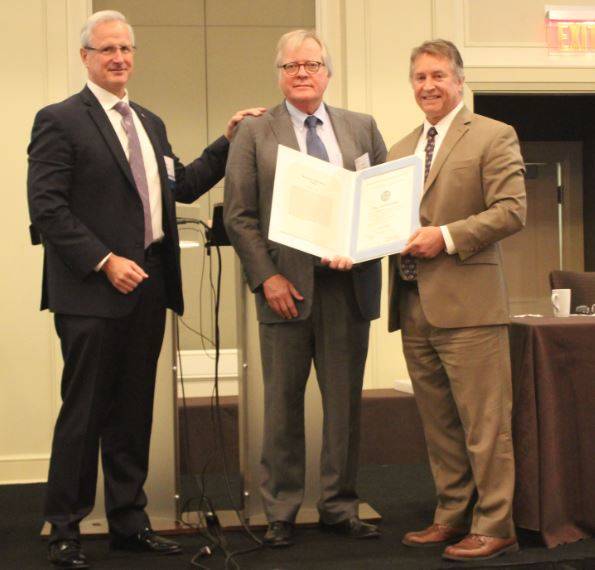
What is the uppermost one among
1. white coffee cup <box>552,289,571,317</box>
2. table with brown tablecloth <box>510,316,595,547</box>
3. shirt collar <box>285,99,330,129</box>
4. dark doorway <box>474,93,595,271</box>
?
dark doorway <box>474,93,595,271</box>

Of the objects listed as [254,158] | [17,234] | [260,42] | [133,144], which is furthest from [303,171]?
[260,42]

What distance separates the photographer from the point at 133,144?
2984mm

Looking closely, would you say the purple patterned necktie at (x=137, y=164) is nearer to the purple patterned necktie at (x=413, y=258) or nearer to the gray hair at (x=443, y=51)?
the purple patterned necktie at (x=413, y=258)

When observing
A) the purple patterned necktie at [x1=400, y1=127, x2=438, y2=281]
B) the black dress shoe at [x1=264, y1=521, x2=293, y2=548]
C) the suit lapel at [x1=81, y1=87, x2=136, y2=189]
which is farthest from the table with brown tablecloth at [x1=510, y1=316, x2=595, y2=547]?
the suit lapel at [x1=81, y1=87, x2=136, y2=189]

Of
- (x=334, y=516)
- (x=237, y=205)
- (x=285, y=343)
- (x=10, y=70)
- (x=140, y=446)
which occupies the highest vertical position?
(x=10, y=70)

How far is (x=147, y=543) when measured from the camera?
3.04m

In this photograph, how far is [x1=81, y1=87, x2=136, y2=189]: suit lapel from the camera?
2.89 meters

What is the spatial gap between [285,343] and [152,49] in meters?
2.82

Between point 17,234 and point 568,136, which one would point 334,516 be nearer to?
point 17,234

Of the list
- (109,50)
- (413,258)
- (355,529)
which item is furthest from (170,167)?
(355,529)

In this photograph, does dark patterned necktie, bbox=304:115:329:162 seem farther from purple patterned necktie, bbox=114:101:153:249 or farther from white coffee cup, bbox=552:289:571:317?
white coffee cup, bbox=552:289:571:317

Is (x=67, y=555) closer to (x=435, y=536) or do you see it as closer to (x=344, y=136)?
(x=435, y=536)

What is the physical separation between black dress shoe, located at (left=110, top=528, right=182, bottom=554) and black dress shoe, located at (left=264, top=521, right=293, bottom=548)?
31 centimetres

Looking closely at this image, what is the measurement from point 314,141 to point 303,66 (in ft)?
0.86
